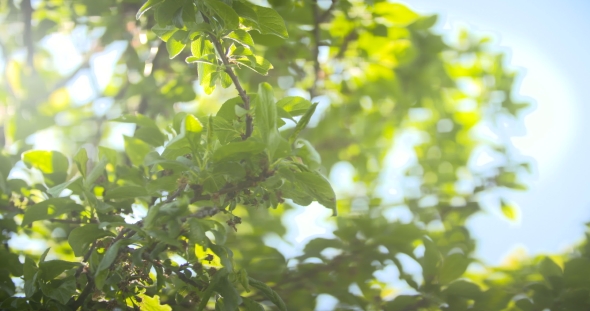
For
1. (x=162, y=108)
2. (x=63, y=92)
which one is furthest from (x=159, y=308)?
(x=63, y=92)

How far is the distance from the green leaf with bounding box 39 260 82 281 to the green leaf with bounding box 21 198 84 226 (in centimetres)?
15

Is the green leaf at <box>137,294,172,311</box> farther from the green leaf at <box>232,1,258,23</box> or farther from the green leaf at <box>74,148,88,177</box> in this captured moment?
the green leaf at <box>232,1,258,23</box>

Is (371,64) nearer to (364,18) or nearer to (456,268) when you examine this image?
(364,18)

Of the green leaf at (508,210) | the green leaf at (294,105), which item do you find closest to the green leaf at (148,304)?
the green leaf at (294,105)

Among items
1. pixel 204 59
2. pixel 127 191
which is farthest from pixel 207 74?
pixel 127 191

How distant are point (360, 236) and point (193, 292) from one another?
3.12 feet

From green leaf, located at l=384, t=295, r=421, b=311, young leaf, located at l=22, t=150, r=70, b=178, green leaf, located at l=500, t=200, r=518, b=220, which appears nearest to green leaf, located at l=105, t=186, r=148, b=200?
young leaf, located at l=22, t=150, r=70, b=178

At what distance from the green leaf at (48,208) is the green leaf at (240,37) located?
674mm

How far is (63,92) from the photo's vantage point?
3180 mm

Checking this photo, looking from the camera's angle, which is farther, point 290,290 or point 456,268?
point 290,290

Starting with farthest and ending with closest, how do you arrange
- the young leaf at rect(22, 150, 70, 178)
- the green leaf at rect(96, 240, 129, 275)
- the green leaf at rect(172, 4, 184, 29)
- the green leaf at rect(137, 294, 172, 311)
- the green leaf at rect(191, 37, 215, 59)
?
the young leaf at rect(22, 150, 70, 178) < the green leaf at rect(137, 294, 172, 311) < the green leaf at rect(191, 37, 215, 59) < the green leaf at rect(172, 4, 184, 29) < the green leaf at rect(96, 240, 129, 275)

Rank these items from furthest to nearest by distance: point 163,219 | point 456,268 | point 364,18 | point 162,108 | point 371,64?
point 371,64, point 162,108, point 364,18, point 456,268, point 163,219

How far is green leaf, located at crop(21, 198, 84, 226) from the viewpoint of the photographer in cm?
133

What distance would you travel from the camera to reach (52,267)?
4.17 feet
